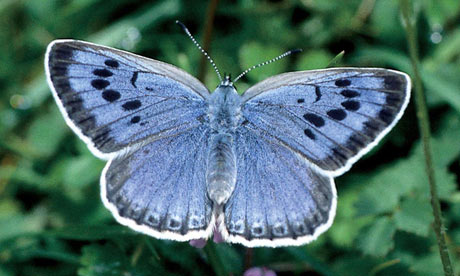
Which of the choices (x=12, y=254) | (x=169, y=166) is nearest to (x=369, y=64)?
(x=169, y=166)

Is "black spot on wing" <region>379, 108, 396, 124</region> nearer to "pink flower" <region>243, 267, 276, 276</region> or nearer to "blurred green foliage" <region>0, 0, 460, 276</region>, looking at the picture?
"blurred green foliage" <region>0, 0, 460, 276</region>

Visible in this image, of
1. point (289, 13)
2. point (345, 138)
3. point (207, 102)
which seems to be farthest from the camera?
point (289, 13)

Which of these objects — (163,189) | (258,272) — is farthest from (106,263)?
(258,272)

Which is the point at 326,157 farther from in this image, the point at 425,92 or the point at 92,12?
the point at 92,12

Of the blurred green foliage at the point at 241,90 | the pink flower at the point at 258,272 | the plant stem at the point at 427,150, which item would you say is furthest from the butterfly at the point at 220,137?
the pink flower at the point at 258,272

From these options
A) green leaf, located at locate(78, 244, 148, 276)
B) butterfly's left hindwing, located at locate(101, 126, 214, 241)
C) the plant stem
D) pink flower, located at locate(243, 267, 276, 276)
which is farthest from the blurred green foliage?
butterfly's left hindwing, located at locate(101, 126, 214, 241)

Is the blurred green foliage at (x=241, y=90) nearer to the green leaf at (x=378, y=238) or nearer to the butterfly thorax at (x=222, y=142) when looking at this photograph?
the green leaf at (x=378, y=238)
